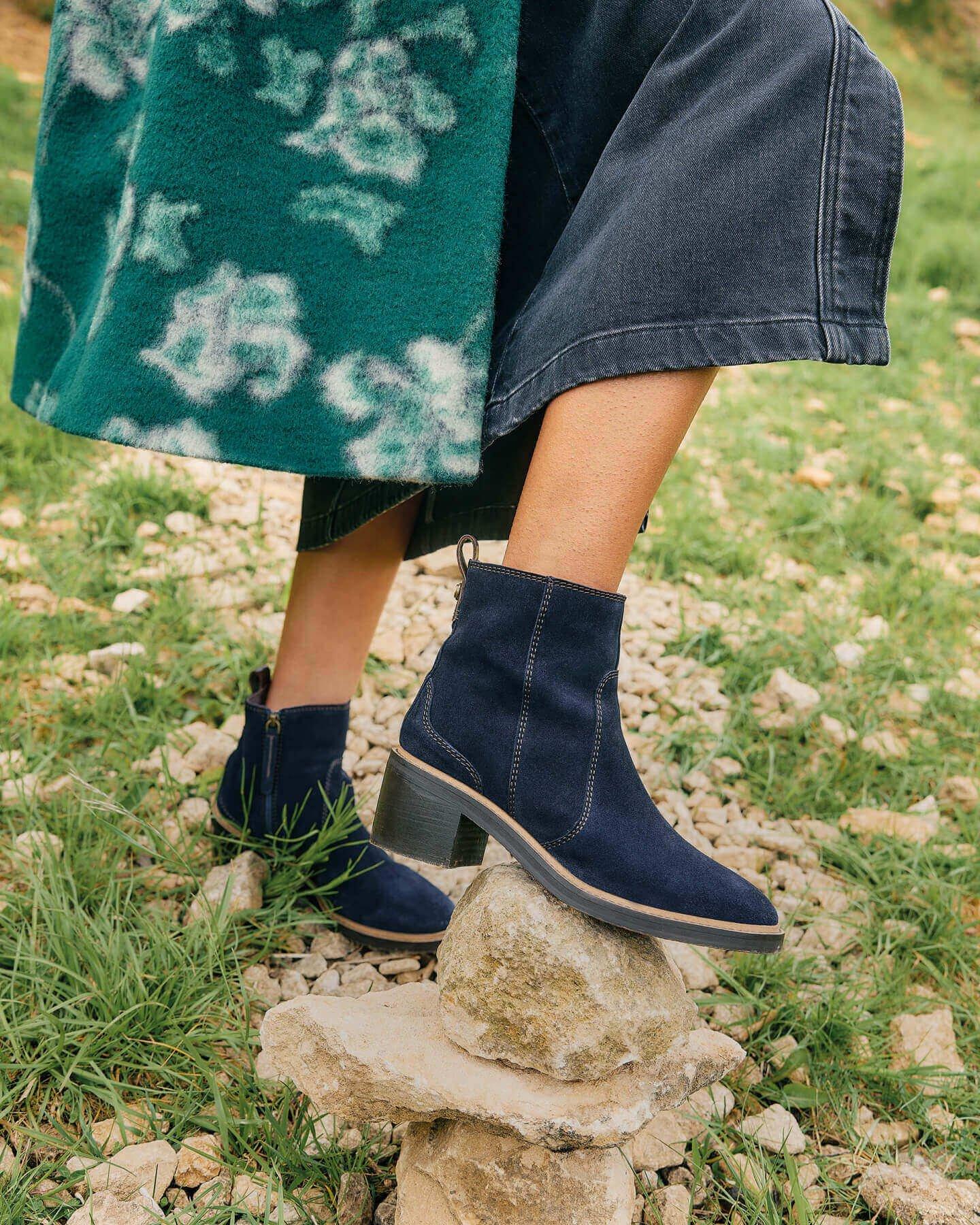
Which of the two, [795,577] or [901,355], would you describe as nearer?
[795,577]

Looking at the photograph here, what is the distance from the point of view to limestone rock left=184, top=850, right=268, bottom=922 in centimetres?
136

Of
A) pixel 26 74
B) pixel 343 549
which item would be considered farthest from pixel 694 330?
pixel 26 74

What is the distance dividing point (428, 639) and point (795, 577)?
102cm

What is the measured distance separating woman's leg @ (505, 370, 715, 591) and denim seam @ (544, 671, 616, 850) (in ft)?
0.37

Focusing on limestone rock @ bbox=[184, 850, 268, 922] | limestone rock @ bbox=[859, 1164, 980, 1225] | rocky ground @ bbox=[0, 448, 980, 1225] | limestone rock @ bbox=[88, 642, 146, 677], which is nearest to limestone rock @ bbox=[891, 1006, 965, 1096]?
rocky ground @ bbox=[0, 448, 980, 1225]

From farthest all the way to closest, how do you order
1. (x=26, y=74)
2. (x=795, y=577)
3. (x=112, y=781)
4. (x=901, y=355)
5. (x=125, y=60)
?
(x=26, y=74), (x=901, y=355), (x=795, y=577), (x=112, y=781), (x=125, y=60)

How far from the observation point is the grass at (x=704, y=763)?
3.75 ft

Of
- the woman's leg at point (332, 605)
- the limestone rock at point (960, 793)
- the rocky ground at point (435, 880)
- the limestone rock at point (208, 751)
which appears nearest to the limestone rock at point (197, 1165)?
the rocky ground at point (435, 880)

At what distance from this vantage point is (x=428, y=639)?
2180 millimetres

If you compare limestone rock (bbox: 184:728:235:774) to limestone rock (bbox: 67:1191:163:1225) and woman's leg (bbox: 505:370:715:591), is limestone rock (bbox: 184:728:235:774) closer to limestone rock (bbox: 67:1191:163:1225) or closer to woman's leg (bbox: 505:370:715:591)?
limestone rock (bbox: 67:1191:163:1225)

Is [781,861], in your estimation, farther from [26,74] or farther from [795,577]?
[26,74]

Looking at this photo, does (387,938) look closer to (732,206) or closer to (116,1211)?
(116,1211)

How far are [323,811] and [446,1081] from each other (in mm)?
514

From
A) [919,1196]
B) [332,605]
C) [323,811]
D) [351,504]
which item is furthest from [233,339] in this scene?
[919,1196]
